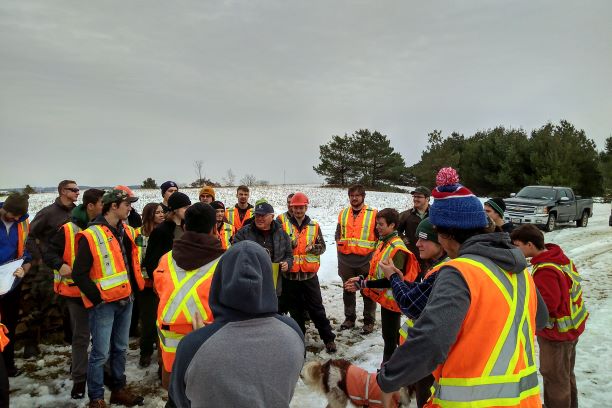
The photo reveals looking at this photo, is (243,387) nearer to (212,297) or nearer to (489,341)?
(212,297)

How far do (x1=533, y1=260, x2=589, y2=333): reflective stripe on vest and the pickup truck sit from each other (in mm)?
12132

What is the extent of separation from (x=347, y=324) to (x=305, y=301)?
3.06ft

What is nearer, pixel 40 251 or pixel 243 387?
pixel 243 387

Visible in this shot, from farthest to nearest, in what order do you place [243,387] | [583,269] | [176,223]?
[583,269] < [176,223] < [243,387]

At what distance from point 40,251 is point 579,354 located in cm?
675

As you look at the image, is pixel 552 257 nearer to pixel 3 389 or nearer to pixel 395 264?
pixel 395 264

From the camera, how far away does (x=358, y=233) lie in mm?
5766

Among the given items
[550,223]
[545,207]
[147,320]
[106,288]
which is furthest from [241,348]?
[550,223]

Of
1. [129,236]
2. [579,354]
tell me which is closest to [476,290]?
[129,236]

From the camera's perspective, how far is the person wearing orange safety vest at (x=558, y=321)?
3.13 metres

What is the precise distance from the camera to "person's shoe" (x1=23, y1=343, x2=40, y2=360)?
4711 mm

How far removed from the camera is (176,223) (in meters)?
4.38

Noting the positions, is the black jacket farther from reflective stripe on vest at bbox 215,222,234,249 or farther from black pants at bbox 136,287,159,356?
reflective stripe on vest at bbox 215,222,234,249

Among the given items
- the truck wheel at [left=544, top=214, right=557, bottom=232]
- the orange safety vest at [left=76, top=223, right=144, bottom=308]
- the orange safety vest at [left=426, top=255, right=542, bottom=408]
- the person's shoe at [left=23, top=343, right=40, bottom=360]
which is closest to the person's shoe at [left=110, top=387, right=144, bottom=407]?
the orange safety vest at [left=76, top=223, right=144, bottom=308]
